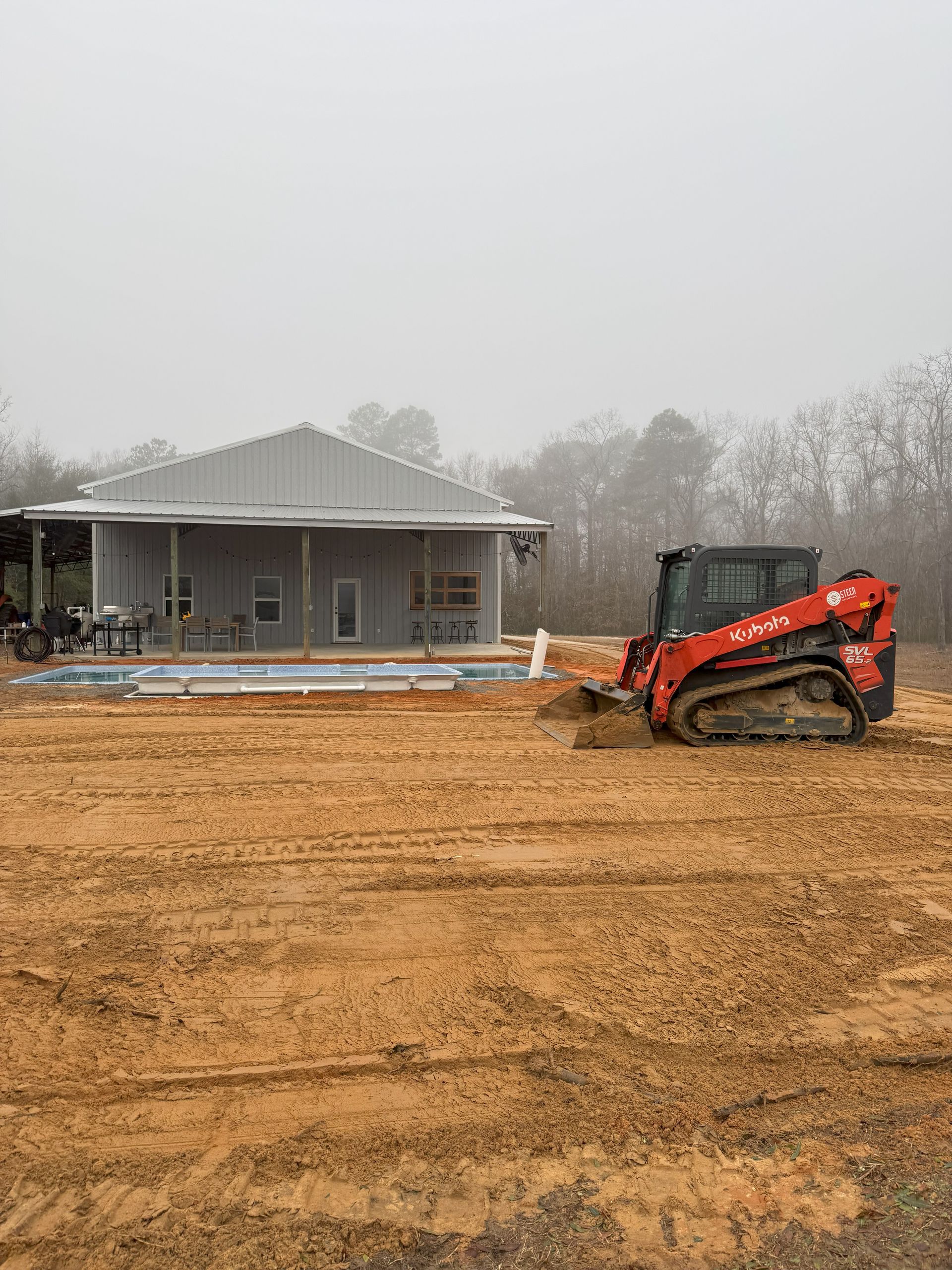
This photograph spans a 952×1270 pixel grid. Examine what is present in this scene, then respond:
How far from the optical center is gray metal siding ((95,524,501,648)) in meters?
20.1

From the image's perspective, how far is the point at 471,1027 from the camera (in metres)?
3.24

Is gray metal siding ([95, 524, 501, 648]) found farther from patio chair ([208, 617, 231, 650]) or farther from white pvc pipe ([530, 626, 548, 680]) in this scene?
white pvc pipe ([530, 626, 548, 680])

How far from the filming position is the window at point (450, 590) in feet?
70.9

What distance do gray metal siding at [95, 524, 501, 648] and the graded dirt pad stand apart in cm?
1452

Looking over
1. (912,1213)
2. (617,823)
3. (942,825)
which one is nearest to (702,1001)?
(912,1213)

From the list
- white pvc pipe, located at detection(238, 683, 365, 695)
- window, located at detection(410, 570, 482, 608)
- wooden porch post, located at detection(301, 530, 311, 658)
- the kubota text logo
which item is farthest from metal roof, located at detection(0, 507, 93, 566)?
the kubota text logo

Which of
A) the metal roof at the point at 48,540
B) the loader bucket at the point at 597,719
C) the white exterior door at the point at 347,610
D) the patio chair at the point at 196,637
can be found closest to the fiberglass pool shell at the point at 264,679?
the loader bucket at the point at 597,719

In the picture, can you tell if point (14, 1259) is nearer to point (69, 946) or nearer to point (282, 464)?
point (69, 946)

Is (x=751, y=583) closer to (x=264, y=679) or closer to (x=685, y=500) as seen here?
(x=264, y=679)

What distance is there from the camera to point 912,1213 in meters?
2.33

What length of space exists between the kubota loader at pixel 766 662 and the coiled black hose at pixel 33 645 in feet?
42.3

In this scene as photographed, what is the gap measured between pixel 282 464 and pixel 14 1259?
19491 millimetres

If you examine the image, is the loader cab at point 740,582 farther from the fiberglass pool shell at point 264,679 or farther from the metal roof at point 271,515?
the metal roof at point 271,515

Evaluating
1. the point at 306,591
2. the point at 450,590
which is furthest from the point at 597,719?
the point at 450,590
